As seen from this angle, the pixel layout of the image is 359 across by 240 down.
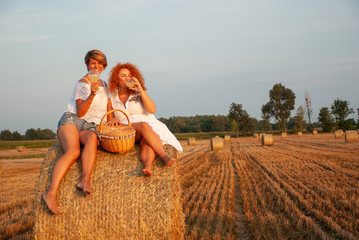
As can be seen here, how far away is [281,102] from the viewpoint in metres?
65.4

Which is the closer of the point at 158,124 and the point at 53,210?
the point at 53,210

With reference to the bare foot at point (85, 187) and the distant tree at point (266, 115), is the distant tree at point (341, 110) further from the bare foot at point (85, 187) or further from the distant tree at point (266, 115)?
the bare foot at point (85, 187)

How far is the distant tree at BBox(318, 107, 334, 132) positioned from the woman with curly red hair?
5491 cm

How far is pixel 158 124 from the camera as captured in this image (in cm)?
405

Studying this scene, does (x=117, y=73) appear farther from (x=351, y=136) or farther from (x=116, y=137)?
(x=351, y=136)

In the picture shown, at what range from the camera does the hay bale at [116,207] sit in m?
3.40

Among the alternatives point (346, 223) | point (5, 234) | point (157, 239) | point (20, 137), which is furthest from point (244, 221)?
point (20, 137)

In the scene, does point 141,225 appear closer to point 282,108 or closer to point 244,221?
point 244,221

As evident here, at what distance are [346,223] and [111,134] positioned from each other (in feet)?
11.7

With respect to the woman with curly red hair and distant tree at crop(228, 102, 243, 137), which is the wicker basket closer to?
the woman with curly red hair

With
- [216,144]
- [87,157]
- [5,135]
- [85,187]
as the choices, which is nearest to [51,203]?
[85,187]

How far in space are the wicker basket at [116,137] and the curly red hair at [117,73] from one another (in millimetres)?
704

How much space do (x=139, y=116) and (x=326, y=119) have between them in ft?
184

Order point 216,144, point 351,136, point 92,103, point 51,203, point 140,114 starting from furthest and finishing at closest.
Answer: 1. point 216,144
2. point 351,136
3. point 140,114
4. point 92,103
5. point 51,203
